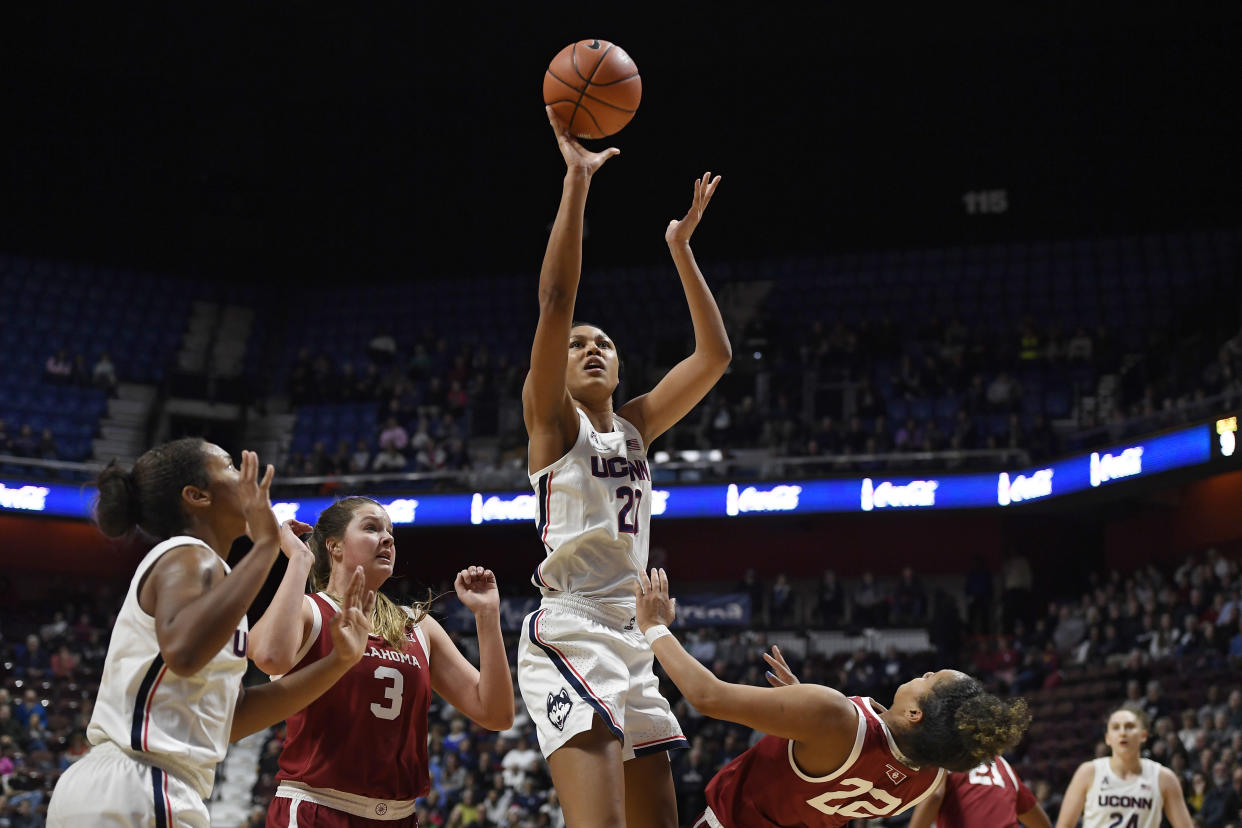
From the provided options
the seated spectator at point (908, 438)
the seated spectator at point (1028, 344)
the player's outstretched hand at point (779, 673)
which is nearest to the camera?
the player's outstretched hand at point (779, 673)

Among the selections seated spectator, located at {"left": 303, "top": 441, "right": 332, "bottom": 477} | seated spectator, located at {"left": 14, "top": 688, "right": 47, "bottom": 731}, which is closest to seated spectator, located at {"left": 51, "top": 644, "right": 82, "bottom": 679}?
seated spectator, located at {"left": 14, "top": 688, "right": 47, "bottom": 731}

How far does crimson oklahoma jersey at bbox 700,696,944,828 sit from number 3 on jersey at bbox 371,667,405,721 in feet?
3.35

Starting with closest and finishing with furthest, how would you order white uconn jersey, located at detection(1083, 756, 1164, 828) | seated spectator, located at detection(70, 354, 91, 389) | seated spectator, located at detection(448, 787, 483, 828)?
white uconn jersey, located at detection(1083, 756, 1164, 828) < seated spectator, located at detection(448, 787, 483, 828) < seated spectator, located at detection(70, 354, 91, 389)

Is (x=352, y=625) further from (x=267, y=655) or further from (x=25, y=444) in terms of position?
(x=25, y=444)

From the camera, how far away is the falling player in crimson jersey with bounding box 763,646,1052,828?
21.9 ft

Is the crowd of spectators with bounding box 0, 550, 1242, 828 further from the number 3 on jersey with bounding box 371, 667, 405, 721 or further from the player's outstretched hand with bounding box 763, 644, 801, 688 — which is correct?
the number 3 on jersey with bounding box 371, 667, 405, 721

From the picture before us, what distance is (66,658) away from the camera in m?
17.9

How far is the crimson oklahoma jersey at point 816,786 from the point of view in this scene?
386 centimetres

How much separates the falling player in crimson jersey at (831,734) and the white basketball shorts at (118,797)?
4.39ft

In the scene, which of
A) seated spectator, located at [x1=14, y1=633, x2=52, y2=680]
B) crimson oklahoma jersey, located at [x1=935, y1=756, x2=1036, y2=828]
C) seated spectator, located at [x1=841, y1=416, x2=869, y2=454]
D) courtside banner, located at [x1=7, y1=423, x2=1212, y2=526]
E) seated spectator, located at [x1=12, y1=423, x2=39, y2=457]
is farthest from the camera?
seated spectator, located at [x1=12, y1=423, x2=39, y2=457]

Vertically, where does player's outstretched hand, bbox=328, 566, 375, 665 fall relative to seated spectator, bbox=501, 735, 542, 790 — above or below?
below

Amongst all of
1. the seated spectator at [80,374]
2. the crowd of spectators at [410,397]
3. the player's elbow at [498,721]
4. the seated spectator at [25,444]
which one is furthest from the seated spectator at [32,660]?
the player's elbow at [498,721]

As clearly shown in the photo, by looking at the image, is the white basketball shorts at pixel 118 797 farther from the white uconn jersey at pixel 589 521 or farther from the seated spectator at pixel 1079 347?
the seated spectator at pixel 1079 347

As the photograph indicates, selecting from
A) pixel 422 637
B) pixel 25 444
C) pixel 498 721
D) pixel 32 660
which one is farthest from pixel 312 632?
pixel 25 444
